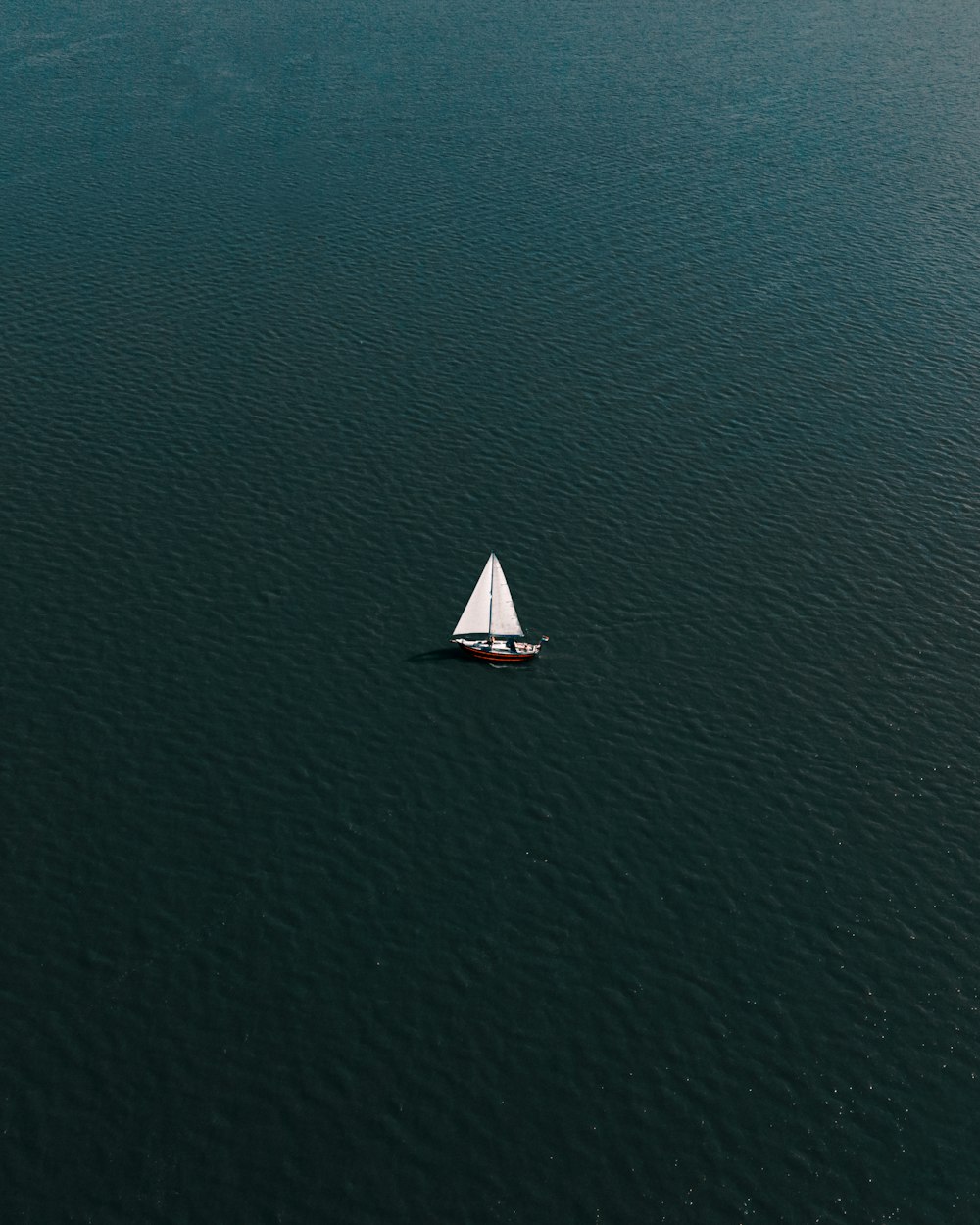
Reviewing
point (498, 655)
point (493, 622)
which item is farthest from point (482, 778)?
point (493, 622)

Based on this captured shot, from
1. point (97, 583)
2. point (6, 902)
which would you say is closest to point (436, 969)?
point (6, 902)

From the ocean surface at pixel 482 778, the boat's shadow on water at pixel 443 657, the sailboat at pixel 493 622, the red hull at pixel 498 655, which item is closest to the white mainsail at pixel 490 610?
the sailboat at pixel 493 622

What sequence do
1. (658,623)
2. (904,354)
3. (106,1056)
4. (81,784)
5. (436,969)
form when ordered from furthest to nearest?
(904,354)
(658,623)
(81,784)
(436,969)
(106,1056)

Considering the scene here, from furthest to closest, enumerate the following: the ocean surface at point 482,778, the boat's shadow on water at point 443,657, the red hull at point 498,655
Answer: the boat's shadow on water at point 443,657 → the red hull at point 498,655 → the ocean surface at point 482,778

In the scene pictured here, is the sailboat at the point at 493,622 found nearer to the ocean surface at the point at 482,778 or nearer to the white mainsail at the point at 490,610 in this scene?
the white mainsail at the point at 490,610

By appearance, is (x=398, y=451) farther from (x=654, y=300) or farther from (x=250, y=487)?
(x=654, y=300)

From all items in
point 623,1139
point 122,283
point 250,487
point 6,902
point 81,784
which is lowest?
point 623,1139

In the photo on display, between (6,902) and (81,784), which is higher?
(81,784)
